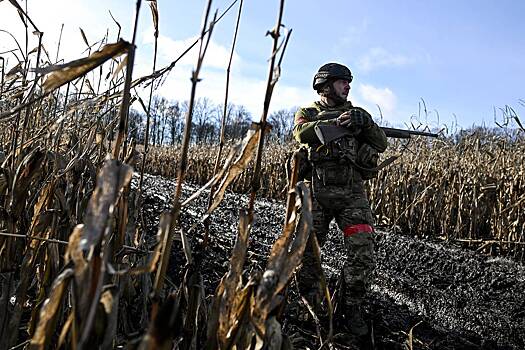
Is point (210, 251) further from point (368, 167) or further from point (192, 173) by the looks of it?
point (192, 173)

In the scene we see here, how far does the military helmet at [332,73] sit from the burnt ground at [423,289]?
1.20m

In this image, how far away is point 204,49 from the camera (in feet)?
3.03

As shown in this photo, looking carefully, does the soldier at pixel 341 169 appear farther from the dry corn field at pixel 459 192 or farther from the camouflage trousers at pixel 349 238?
the dry corn field at pixel 459 192

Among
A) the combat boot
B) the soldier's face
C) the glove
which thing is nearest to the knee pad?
the combat boot

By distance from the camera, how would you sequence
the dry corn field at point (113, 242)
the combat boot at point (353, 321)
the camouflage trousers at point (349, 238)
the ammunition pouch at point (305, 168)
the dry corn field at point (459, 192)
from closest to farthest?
the dry corn field at point (113, 242) → the combat boot at point (353, 321) → the camouflage trousers at point (349, 238) → the ammunition pouch at point (305, 168) → the dry corn field at point (459, 192)

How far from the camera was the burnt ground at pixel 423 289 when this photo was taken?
2.82 metres

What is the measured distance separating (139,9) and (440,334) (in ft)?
8.84

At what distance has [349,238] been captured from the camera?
300cm

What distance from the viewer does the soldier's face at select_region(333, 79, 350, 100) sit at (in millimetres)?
3154

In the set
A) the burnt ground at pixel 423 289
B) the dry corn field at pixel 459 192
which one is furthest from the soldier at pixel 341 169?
the dry corn field at pixel 459 192

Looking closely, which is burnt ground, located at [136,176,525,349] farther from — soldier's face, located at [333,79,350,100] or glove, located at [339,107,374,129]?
soldier's face, located at [333,79,350,100]

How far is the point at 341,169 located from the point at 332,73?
61 cm

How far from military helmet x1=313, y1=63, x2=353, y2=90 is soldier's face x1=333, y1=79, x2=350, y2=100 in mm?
33

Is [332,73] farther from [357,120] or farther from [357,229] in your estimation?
[357,229]
